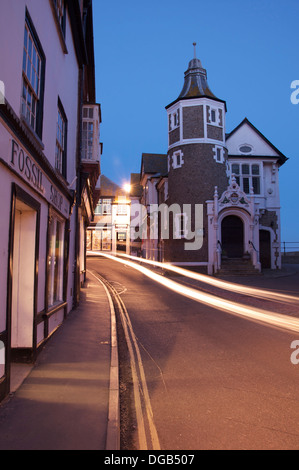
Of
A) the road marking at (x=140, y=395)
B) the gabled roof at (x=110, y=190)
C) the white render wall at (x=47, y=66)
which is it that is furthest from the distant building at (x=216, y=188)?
the road marking at (x=140, y=395)

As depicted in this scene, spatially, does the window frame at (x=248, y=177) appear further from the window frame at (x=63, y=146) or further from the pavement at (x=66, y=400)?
the pavement at (x=66, y=400)

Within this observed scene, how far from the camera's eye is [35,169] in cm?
632

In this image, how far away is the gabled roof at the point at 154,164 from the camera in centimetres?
3947

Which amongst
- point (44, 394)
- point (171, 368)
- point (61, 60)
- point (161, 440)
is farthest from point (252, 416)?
point (61, 60)

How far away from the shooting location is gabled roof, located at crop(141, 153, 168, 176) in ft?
129

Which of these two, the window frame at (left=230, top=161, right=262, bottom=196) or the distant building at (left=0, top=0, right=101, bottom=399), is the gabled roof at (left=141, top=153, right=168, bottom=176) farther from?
the distant building at (left=0, top=0, right=101, bottom=399)

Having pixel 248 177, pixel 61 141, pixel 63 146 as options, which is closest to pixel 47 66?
pixel 61 141

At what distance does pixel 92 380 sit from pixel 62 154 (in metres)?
6.60

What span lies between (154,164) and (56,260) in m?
33.1

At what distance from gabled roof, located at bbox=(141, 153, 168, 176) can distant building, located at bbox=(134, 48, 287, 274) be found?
6930 millimetres

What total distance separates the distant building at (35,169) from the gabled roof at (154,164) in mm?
27544

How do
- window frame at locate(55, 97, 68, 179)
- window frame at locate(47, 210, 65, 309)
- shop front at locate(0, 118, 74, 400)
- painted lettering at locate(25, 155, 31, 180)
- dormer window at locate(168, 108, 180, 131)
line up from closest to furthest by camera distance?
1. shop front at locate(0, 118, 74, 400)
2. painted lettering at locate(25, 155, 31, 180)
3. window frame at locate(47, 210, 65, 309)
4. window frame at locate(55, 97, 68, 179)
5. dormer window at locate(168, 108, 180, 131)

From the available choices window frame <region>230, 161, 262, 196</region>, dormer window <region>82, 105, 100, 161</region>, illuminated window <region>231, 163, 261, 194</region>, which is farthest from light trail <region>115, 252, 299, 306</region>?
illuminated window <region>231, 163, 261, 194</region>

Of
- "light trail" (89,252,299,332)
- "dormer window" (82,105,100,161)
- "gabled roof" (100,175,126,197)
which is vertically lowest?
"light trail" (89,252,299,332)
